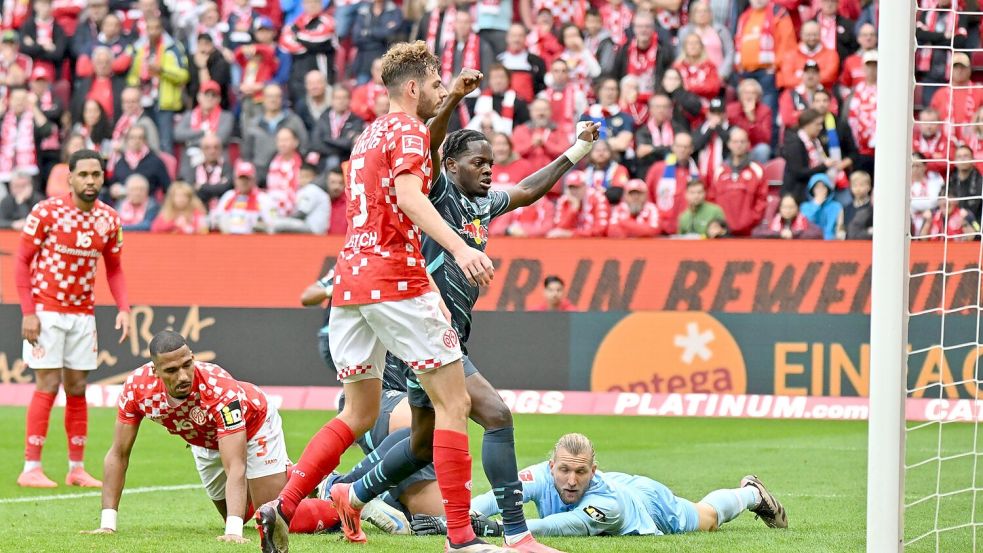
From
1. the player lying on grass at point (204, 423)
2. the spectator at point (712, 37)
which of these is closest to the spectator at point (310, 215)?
the spectator at point (712, 37)

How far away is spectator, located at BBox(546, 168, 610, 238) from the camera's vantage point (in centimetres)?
1753

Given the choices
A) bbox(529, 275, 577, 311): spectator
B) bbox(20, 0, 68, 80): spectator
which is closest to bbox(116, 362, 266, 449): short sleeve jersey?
bbox(529, 275, 577, 311): spectator

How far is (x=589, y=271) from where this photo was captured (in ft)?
53.4

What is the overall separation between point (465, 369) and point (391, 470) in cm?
71

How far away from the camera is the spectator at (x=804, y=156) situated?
17.7 metres

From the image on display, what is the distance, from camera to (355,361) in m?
6.69

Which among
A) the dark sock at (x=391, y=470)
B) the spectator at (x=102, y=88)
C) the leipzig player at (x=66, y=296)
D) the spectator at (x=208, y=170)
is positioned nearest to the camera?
the dark sock at (x=391, y=470)

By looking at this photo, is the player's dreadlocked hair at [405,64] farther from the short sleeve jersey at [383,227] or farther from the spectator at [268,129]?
the spectator at [268,129]

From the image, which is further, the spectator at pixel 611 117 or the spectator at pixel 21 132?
the spectator at pixel 21 132

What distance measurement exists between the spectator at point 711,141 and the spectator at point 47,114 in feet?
28.9

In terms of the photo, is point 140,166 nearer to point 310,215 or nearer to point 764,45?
point 310,215

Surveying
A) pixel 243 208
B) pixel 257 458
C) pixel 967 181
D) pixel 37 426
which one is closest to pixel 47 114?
pixel 243 208

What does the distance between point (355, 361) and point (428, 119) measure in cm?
137

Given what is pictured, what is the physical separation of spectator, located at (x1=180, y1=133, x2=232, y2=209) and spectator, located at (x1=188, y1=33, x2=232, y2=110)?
2.85ft
